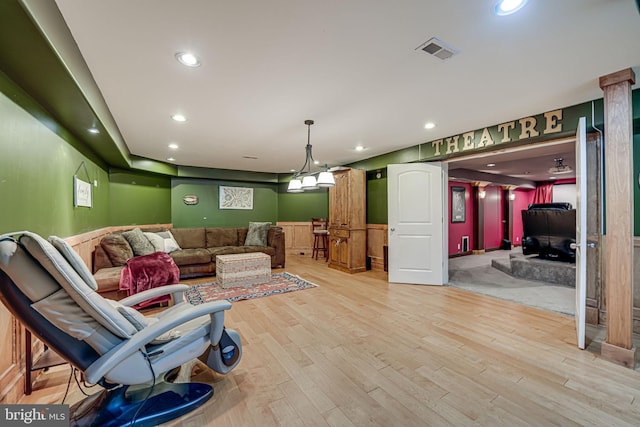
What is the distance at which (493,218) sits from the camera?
820 cm

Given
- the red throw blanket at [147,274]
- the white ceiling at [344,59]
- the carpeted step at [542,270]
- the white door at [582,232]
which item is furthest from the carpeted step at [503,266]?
the red throw blanket at [147,274]

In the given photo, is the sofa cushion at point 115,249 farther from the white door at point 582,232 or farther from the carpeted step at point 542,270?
the carpeted step at point 542,270

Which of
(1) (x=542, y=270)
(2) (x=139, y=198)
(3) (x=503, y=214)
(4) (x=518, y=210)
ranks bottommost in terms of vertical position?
(1) (x=542, y=270)

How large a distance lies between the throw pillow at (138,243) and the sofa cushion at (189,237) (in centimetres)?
124

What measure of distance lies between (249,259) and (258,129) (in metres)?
2.19

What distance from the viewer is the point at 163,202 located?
6.46 metres

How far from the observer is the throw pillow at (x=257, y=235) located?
234 inches

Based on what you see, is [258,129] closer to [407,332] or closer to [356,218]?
[356,218]

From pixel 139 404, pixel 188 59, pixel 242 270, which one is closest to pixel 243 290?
pixel 242 270

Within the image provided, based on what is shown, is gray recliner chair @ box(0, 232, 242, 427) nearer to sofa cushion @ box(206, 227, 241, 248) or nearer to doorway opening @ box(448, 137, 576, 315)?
doorway opening @ box(448, 137, 576, 315)

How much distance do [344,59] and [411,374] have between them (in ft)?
8.01

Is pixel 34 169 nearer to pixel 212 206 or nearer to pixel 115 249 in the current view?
pixel 115 249

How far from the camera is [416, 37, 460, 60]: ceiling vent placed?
5.83 feet

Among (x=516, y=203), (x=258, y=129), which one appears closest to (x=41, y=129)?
(x=258, y=129)
